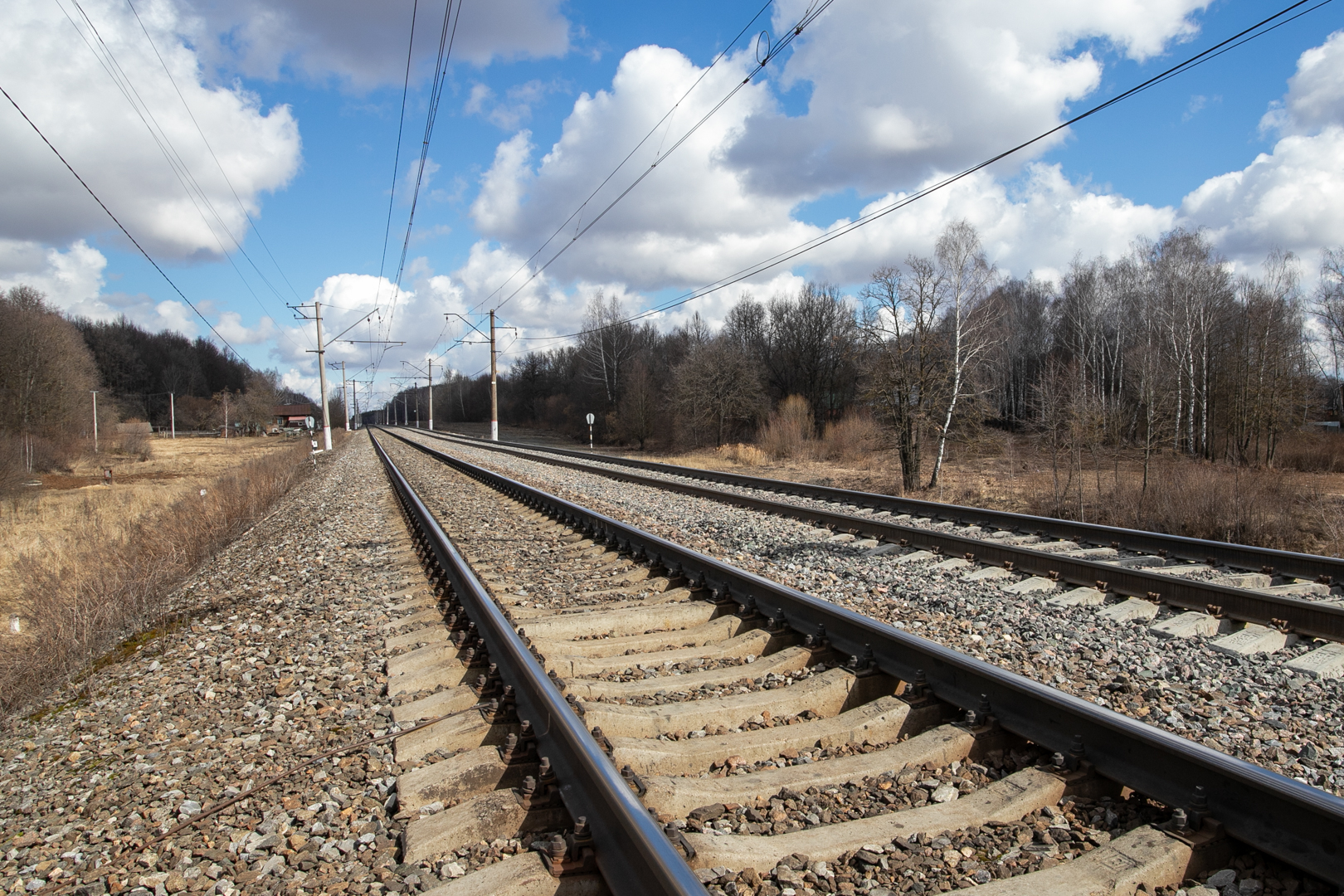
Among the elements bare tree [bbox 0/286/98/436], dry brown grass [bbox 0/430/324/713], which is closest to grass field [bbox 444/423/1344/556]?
dry brown grass [bbox 0/430/324/713]

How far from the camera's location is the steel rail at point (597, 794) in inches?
88.7

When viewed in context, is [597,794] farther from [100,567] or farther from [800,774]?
Result: [100,567]

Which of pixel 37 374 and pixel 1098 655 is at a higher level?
pixel 37 374

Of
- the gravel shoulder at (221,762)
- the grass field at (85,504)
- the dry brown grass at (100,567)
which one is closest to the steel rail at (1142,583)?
the gravel shoulder at (221,762)

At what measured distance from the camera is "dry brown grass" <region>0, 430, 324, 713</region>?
645cm

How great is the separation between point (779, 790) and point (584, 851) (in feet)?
2.84

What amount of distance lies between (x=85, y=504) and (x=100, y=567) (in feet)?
50.6

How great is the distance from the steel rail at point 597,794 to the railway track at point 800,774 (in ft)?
0.04

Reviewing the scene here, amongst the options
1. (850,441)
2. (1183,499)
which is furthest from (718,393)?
(1183,499)

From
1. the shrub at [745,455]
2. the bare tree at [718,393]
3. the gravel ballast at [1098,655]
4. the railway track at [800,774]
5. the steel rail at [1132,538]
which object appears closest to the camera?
the railway track at [800,774]

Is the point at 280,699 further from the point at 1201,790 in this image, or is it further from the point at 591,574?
the point at 1201,790

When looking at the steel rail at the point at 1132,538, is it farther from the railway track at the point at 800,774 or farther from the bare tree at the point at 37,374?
the bare tree at the point at 37,374

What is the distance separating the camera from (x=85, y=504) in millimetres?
21562

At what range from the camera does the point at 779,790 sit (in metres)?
3.06
